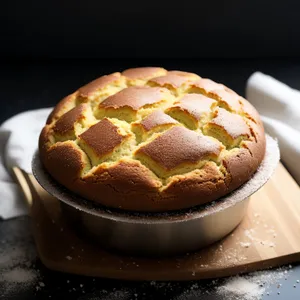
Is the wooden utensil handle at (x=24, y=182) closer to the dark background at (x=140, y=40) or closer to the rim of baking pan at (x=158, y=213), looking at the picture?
the rim of baking pan at (x=158, y=213)

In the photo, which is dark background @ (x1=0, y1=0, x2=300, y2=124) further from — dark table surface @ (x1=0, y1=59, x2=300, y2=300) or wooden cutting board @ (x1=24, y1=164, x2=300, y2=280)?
wooden cutting board @ (x1=24, y1=164, x2=300, y2=280)

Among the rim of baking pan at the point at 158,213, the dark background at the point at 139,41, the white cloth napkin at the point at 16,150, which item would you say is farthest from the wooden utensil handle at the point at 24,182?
the dark background at the point at 139,41

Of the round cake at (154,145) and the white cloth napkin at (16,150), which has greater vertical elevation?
the round cake at (154,145)

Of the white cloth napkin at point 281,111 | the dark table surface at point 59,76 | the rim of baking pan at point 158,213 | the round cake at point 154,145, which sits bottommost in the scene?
the dark table surface at point 59,76

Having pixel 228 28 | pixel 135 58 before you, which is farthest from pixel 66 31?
pixel 228 28

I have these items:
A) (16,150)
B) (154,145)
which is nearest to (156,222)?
(154,145)

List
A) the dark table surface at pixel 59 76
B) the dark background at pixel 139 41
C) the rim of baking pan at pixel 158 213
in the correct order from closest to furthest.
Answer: the rim of baking pan at pixel 158 213 < the dark table surface at pixel 59 76 < the dark background at pixel 139 41

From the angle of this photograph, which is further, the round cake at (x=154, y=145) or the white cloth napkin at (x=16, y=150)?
the white cloth napkin at (x=16, y=150)
